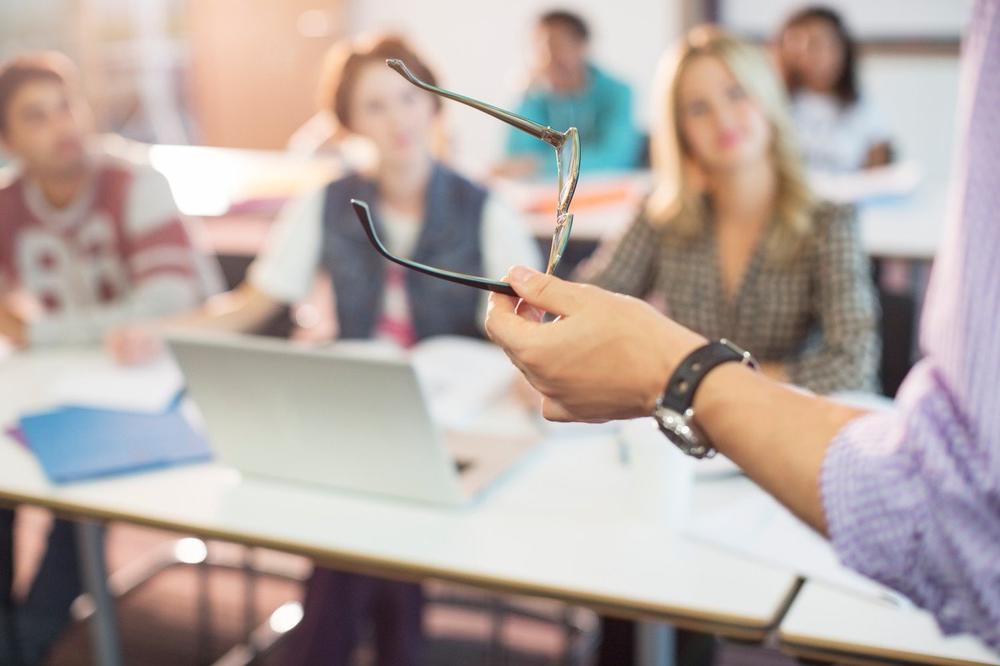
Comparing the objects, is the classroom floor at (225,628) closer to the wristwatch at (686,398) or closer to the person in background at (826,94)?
the wristwatch at (686,398)

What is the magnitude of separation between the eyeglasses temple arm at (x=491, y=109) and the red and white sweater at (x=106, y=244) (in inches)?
73.4

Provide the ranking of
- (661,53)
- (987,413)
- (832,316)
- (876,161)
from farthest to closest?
(661,53)
(876,161)
(832,316)
(987,413)

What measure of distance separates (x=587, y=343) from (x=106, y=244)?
1.95 metres

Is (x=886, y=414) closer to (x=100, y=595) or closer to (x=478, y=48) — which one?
(x=100, y=595)

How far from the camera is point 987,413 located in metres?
0.71

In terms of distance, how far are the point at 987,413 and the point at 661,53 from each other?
5.87m

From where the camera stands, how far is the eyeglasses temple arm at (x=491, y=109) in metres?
0.67

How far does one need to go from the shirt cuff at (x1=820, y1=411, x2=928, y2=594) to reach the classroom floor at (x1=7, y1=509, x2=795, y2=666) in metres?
1.63

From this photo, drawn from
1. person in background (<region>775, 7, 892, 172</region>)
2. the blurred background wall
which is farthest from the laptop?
the blurred background wall

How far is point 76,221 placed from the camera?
250 cm

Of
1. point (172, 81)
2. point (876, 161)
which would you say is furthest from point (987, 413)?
point (172, 81)

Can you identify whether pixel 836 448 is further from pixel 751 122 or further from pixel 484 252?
pixel 484 252

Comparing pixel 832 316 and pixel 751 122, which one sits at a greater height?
pixel 751 122

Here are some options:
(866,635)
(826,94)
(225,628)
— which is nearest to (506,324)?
(866,635)
